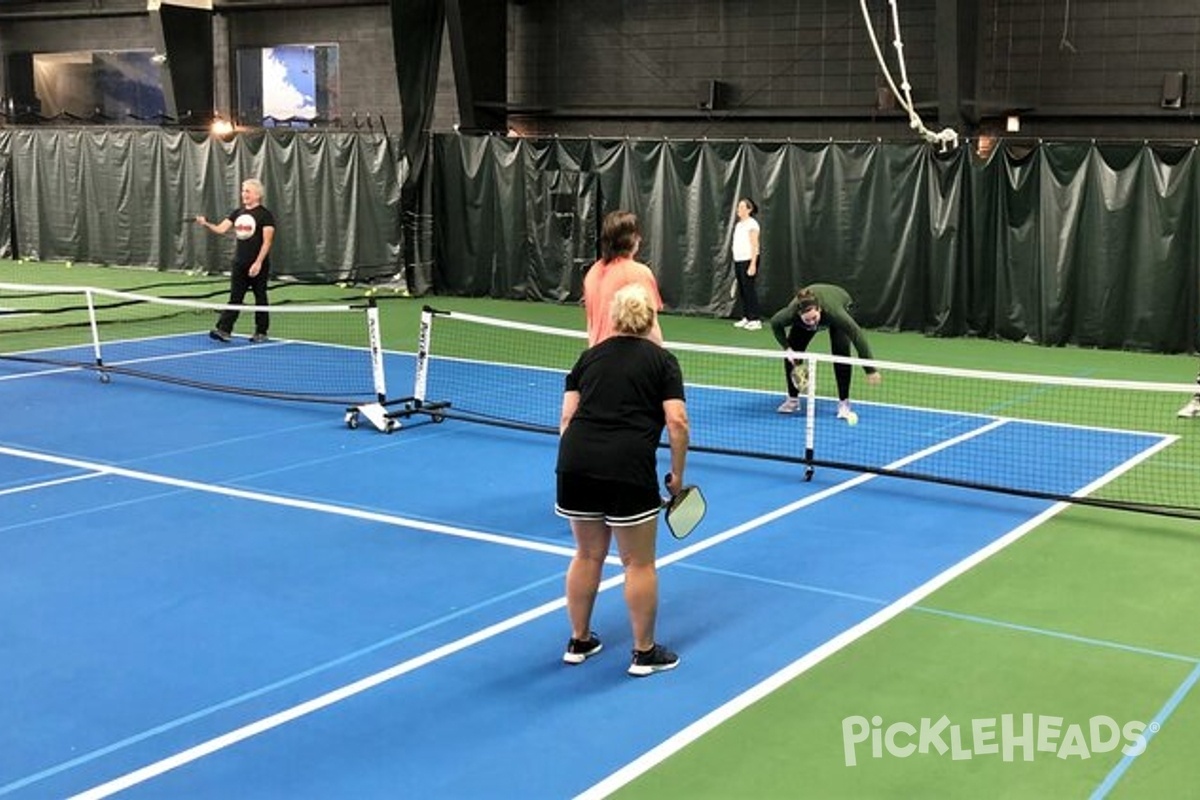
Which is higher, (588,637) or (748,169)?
(748,169)

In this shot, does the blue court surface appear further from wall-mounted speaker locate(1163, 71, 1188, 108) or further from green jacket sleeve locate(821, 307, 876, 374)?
wall-mounted speaker locate(1163, 71, 1188, 108)

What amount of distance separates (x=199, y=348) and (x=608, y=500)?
455 inches

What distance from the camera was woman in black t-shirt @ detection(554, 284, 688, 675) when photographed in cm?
570

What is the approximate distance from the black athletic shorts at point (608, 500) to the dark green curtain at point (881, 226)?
12.8 meters

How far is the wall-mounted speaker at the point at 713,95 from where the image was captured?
22.8 m

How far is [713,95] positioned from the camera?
74.6 feet

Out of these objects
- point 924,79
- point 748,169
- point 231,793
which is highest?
point 924,79

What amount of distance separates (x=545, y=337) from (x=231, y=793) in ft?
43.1

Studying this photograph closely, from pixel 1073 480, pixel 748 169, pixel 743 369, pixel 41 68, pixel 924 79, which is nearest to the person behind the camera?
pixel 1073 480

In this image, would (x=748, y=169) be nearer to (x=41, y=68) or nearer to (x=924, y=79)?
(x=924, y=79)

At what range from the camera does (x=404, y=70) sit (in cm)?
2248

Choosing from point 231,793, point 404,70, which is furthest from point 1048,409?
point 404,70

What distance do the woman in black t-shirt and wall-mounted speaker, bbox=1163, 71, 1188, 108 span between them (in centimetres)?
1552

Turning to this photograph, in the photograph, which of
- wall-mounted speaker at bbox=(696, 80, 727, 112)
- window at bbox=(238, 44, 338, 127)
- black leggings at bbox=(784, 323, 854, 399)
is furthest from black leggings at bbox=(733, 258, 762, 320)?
window at bbox=(238, 44, 338, 127)
